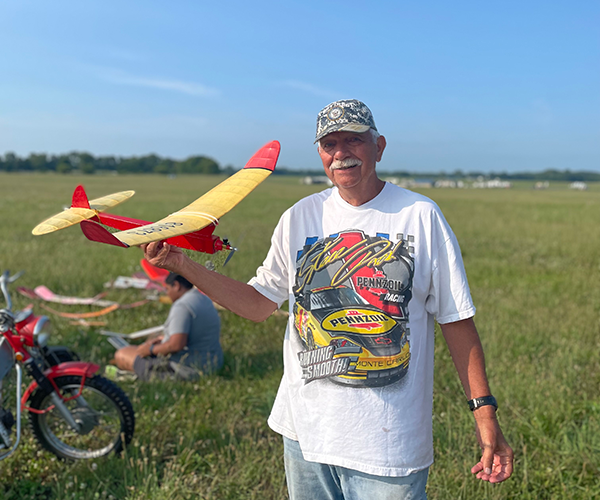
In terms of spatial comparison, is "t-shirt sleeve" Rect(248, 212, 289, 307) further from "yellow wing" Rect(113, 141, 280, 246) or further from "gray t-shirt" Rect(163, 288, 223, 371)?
"gray t-shirt" Rect(163, 288, 223, 371)

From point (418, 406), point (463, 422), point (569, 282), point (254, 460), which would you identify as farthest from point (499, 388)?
point (569, 282)

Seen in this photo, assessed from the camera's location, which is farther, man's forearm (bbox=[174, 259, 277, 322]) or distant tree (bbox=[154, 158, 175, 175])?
distant tree (bbox=[154, 158, 175, 175])

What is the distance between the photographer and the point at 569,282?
9.33 m

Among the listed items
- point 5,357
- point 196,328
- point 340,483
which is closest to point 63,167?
point 196,328

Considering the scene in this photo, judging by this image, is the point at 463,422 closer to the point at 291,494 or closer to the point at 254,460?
the point at 254,460

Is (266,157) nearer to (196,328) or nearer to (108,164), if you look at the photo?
(196,328)

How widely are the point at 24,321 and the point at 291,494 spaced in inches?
101

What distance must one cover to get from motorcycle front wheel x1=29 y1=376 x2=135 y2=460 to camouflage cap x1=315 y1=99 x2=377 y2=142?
2.69 metres

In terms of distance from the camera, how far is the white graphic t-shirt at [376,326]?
1.76m

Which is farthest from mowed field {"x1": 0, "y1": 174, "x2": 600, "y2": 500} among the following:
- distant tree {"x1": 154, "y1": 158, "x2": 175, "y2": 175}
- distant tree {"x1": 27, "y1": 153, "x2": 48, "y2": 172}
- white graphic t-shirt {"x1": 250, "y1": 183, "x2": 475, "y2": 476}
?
distant tree {"x1": 27, "y1": 153, "x2": 48, "y2": 172}

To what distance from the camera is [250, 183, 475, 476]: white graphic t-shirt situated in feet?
5.79

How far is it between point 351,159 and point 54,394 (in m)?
2.96

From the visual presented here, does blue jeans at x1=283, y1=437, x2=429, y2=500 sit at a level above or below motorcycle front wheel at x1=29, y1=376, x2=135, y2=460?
above

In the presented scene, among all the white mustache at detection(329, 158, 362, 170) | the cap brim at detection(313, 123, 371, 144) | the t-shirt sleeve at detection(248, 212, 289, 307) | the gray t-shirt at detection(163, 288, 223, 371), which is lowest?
the gray t-shirt at detection(163, 288, 223, 371)
